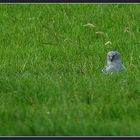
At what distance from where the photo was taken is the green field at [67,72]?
6.19 meters

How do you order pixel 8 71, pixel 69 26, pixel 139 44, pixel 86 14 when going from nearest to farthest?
1. pixel 8 71
2. pixel 139 44
3. pixel 69 26
4. pixel 86 14

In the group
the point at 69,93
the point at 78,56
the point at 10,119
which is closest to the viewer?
the point at 10,119

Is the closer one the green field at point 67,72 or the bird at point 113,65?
the green field at point 67,72

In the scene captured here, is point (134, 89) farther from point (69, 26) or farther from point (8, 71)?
point (69, 26)

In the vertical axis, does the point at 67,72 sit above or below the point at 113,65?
below

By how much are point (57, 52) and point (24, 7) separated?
2.78 meters

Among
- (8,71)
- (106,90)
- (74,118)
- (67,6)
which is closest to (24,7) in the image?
(67,6)

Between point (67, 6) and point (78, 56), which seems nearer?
point (78, 56)

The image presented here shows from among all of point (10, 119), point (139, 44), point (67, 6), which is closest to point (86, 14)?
point (67, 6)

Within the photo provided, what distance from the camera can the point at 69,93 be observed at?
6.95 meters

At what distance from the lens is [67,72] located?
8.48 metres

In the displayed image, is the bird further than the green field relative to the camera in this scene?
Yes

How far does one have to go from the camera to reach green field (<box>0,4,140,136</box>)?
6.19 m

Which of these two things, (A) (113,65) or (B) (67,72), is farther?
(B) (67,72)
